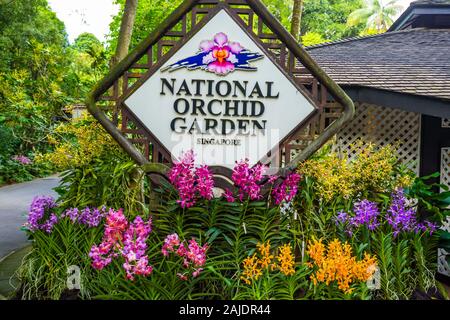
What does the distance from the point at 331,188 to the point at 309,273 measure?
779 millimetres

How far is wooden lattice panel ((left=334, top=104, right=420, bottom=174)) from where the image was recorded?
645cm

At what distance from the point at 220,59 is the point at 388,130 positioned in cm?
387

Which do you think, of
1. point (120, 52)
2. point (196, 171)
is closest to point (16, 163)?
point (120, 52)

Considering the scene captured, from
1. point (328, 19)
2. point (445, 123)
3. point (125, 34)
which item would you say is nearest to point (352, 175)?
point (445, 123)

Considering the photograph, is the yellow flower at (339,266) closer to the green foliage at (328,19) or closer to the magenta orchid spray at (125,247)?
the magenta orchid spray at (125,247)

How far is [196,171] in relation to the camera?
3.68 metres

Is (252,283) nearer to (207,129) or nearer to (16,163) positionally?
(207,129)

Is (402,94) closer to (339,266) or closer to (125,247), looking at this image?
(339,266)

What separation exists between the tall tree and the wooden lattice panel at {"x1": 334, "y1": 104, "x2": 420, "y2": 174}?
81.9ft

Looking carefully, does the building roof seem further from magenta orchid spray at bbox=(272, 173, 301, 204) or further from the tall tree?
the tall tree

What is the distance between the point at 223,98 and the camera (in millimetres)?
3881

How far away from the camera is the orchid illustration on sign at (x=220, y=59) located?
153 inches
